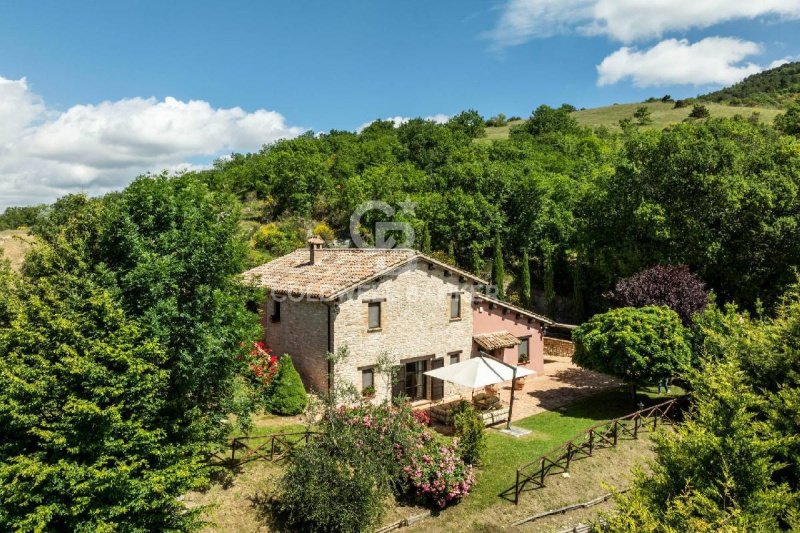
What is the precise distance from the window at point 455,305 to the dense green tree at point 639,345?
6.07 meters

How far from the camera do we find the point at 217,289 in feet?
43.5

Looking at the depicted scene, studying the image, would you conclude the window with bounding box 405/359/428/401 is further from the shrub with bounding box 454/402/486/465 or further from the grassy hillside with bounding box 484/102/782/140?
the grassy hillside with bounding box 484/102/782/140

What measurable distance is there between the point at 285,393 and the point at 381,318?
17.0 ft

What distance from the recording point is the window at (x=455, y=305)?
80.9ft

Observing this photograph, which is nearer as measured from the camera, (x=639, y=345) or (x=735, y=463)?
(x=735, y=463)

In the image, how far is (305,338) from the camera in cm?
2267

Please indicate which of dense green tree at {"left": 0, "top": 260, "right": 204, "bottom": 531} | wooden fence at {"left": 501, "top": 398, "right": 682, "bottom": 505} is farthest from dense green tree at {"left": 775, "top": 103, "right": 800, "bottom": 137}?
dense green tree at {"left": 0, "top": 260, "right": 204, "bottom": 531}

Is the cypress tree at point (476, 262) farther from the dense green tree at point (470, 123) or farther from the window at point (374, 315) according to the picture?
the dense green tree at point (470, 123)

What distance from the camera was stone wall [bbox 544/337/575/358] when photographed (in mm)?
34219

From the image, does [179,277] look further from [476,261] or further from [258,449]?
[476,261]

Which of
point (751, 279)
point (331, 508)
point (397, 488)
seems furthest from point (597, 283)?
point (331, 508)

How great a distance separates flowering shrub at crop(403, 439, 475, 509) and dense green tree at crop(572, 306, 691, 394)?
976 cm

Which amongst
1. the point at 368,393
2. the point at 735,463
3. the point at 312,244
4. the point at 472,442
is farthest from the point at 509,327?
the point at 735,463

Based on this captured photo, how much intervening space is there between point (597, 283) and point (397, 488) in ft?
99.6
